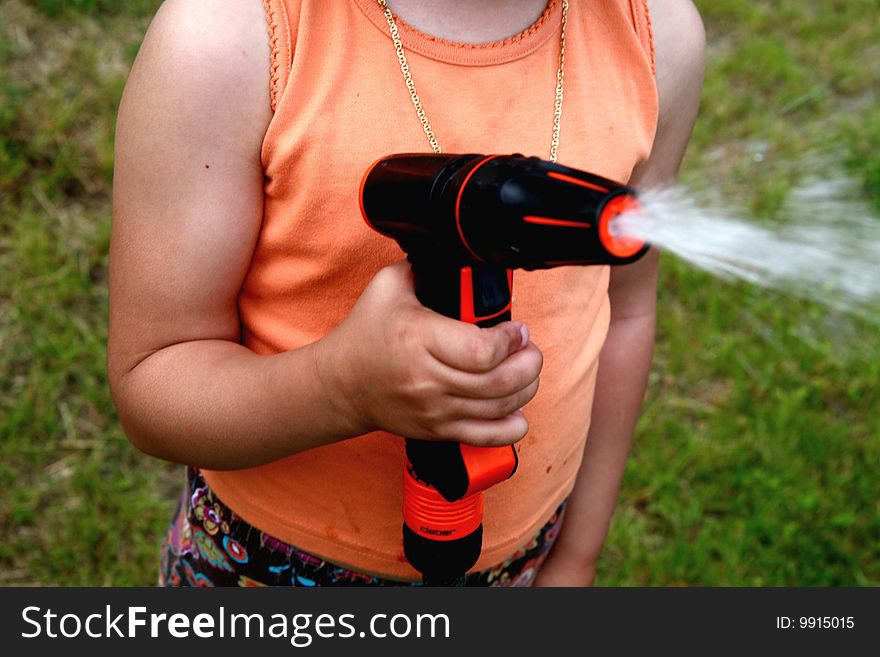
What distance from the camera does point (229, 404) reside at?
44.8 inches

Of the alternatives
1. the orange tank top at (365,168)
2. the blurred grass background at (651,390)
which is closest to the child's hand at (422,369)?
the orange tank top at (365,168)

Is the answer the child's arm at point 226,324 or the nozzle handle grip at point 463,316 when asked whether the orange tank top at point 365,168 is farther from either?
the nozzle handle grip at point 463,316

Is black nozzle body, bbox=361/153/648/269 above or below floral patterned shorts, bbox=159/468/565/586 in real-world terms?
above

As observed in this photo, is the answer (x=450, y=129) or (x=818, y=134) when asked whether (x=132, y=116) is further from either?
(x=818, y=134)

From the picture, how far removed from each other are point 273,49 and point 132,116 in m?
0.18

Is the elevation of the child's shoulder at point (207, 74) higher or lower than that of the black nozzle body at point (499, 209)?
higher

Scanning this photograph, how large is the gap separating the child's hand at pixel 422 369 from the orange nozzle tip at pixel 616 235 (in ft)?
0.58

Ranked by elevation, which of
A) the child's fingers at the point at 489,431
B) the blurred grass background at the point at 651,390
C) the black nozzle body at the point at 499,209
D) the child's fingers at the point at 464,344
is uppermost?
the black nozzle body at the point at 499,209

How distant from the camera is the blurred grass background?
7.86 feet

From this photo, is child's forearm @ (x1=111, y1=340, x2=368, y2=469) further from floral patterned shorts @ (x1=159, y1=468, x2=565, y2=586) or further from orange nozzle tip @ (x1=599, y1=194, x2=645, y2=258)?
orange nozzle tip @ (x1=599, y1=194, x2=645, y2=258)

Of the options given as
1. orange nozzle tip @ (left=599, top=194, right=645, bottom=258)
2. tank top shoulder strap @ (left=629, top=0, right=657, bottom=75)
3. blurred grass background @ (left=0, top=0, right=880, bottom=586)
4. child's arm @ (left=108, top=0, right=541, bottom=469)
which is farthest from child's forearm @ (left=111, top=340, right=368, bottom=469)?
blurred grass background @ (left=0, top=0, right=880, bottom=586)

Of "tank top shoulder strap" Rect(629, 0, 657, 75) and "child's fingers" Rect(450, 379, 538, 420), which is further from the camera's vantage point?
"tank top shoulder strap" Rect(629, 0, 657, 75)

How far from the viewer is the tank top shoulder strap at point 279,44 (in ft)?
3.51

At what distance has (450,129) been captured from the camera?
1147mm
